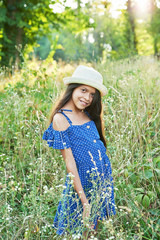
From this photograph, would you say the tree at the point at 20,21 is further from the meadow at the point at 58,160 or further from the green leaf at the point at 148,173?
the green leaf at the point at 148,173

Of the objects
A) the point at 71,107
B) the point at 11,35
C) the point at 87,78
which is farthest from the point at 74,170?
the point at 11,35

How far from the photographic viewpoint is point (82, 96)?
2.36 metres

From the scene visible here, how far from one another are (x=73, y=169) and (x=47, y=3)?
8.25m

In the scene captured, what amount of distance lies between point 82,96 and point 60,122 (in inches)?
13.1

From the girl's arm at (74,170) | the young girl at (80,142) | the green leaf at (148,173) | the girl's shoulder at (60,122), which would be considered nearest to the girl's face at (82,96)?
the young girl at (80,142)

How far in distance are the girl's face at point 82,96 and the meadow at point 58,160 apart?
1.56ft

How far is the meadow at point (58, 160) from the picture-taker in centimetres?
234

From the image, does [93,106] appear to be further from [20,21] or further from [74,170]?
[20,21]

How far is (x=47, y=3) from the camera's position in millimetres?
8992

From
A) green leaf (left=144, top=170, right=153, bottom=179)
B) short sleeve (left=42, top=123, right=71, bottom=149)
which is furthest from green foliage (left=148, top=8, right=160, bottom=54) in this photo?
short sleeve (left=42, top=123, right=71, bottom=149)

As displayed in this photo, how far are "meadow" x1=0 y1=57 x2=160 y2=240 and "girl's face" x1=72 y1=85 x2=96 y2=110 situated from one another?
474mm

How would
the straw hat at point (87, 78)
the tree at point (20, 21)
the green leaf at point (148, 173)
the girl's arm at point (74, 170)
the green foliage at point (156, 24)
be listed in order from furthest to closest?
the green foliage at point (156, 24)
the tree at point (20, 21)
the green leaf at point (148, 173)
the straw hat at point (87, 78)
the girl's arm at point (74, 170)

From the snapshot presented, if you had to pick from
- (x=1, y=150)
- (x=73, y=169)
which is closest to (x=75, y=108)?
(x=73, y=169)

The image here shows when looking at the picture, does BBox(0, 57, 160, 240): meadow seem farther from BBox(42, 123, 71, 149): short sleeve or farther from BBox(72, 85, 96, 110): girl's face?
BBox(72, 85, 96, 110): girl's face
